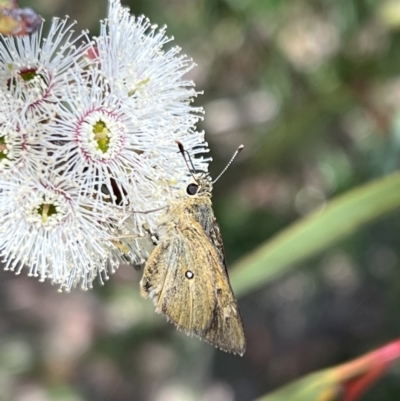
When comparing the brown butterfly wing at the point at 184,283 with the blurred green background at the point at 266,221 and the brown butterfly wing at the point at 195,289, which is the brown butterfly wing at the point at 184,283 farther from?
the blurred green background at the point at 266,221

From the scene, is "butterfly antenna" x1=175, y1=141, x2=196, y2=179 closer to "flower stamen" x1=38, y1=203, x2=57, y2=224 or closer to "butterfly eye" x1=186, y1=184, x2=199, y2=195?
"butterfly eye" x1=186, y1=184, x2=199, y2=195

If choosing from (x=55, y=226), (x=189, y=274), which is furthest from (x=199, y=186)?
(x=55, y=226)

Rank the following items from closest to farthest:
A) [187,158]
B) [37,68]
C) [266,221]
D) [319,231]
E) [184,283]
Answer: [37,68], [187,158], [184,283], [319,231], [266,221]

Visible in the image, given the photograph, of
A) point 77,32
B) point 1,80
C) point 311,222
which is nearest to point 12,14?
point 1,80

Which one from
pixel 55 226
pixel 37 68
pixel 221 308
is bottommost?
pixel 221 308

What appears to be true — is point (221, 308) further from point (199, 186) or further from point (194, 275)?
point (199, 186)

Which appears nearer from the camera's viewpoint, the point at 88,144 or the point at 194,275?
the point at 88,144
